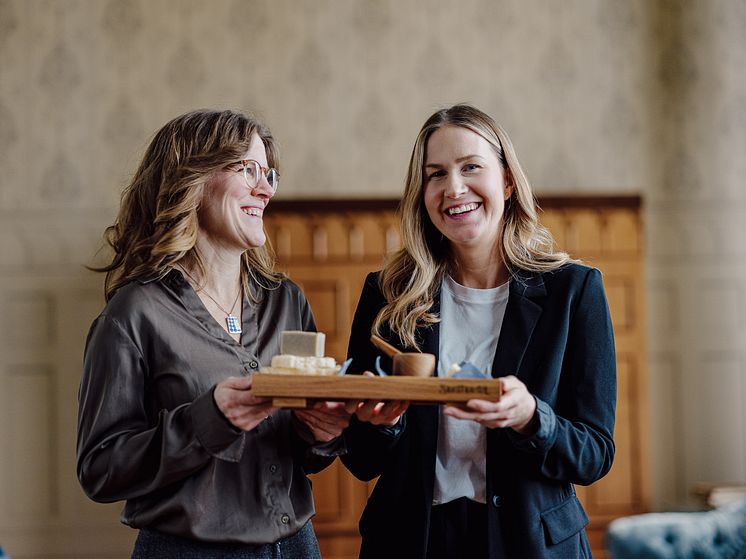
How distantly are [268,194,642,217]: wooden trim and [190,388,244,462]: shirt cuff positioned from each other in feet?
8.71

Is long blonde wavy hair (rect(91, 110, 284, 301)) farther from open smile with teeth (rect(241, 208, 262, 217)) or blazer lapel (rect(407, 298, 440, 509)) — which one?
blazer lapel (rect(407, 298, 440, 509))

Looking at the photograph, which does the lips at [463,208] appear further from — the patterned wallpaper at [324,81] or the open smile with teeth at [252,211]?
the patterned wallpaper at [324,81]

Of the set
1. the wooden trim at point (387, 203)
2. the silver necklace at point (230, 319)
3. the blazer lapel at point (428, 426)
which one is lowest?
the blazer lapel at point (428, 426)

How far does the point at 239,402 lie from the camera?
144cm

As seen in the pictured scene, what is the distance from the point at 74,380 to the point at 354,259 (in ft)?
5.30

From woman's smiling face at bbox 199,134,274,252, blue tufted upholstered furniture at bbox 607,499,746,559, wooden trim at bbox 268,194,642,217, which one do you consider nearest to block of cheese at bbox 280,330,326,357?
woman's smiling face at bbox 199,134,274,252

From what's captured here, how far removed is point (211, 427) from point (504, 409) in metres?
0.50

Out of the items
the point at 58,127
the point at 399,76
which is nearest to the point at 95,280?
the point at 58,127

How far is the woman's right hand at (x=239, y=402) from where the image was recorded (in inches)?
56.7

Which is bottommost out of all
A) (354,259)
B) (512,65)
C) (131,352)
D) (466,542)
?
(466,542)

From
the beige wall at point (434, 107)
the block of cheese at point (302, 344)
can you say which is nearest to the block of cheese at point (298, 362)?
the block of cheese at point (302, 344)

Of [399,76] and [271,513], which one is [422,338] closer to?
[271,513]

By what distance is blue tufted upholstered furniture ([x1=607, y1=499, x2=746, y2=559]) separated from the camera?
1.19m

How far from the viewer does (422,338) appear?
69.7 inches
